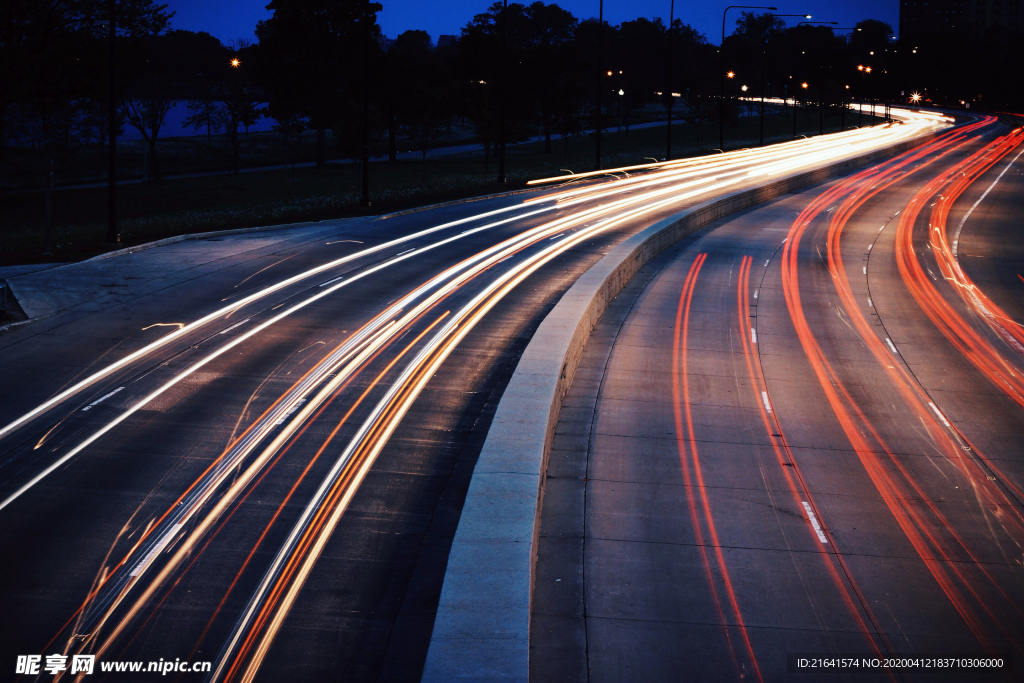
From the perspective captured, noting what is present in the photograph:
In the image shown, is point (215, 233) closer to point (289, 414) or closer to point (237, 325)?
point (237, 325)

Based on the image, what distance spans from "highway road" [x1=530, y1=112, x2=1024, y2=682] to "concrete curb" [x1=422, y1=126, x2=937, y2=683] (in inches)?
35.8

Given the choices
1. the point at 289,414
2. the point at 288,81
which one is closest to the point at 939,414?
the point at 289,414

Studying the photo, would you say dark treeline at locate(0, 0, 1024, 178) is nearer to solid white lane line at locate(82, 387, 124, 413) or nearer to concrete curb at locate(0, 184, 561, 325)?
concrete curb at locate(0, 184, 561, 325)

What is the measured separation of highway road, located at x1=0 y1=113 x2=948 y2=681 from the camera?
788 cm

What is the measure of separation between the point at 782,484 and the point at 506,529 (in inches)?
202

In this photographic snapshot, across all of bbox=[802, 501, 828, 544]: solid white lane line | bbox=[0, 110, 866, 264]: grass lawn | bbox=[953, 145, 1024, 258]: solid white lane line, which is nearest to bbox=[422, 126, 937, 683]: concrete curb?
bbox=[802, 501, 828, 544]: solid white lane line

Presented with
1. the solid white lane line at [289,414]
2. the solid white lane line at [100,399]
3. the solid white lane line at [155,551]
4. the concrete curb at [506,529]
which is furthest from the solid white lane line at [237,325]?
the solid white lane line at [155,551]

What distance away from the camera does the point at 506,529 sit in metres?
8.66

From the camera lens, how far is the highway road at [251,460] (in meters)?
7.88

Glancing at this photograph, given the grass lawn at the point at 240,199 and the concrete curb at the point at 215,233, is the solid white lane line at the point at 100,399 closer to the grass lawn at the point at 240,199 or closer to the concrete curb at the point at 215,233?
the concrete curb at the point at 215,233

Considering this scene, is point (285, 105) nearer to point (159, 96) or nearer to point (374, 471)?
point (159, 96)

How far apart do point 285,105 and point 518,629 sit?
3091 inches

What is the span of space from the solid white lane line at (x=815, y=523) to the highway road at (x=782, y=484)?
0.16 feet

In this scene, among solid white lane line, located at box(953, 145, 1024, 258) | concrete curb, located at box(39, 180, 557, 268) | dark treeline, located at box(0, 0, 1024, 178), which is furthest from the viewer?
dark treeline, located at box(0, 0, 1024, 178)
